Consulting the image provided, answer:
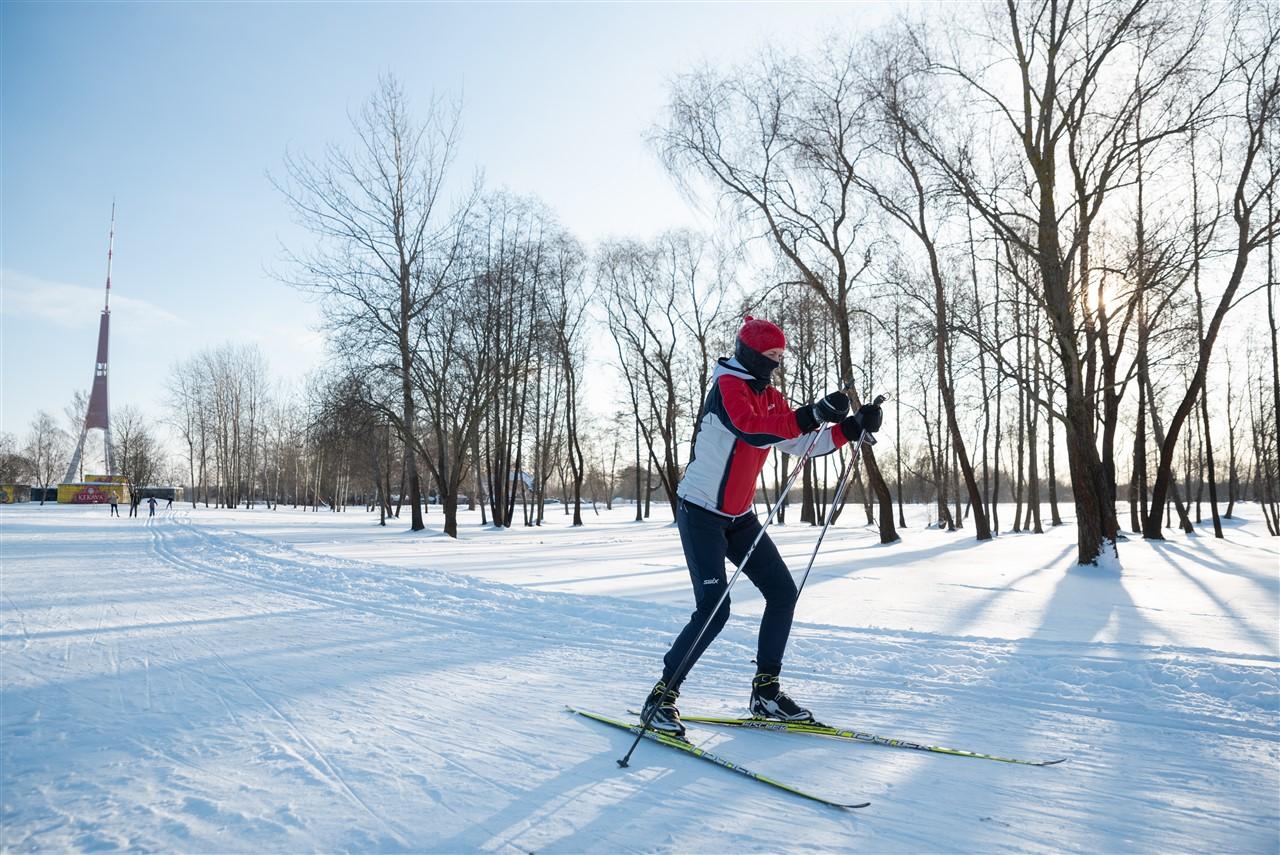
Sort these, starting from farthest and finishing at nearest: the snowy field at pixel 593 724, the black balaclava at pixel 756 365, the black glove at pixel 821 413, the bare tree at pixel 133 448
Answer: the bare tree at pixel 133 448, the black balaclava at pixel 756 365, the black glove at pixel 821 413, the snowy field at pixel 593 724

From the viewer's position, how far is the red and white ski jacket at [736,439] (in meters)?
3.45

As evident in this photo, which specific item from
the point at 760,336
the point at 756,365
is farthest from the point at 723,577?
the point at 760,336

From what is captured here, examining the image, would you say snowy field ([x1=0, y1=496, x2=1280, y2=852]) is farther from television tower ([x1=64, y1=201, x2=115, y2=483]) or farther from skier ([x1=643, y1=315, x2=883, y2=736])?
television tower ([x1=64, y1=201, x2=115, y2=483])

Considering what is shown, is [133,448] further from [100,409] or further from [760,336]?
[760,336]

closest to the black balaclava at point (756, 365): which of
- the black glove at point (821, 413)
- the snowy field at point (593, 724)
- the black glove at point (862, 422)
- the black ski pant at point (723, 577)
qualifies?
the black glove at point (821, 413)

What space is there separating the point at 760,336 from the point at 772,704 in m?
2.00

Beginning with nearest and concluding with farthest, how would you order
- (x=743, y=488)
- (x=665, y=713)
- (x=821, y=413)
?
1. (x=821, y=413)
2. (x=665, y=713)
3. (x=743, y=488)

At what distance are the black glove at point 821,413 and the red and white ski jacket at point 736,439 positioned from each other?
43 millimetres

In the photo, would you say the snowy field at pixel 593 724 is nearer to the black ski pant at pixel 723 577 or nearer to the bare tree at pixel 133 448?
the black ski pant at pixel 723 577

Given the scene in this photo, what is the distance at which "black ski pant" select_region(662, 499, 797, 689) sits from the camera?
369 centimetres

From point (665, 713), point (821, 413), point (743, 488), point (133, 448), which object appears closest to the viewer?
point (821, 413)

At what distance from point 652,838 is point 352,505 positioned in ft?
305

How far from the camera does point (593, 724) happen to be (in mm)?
3723

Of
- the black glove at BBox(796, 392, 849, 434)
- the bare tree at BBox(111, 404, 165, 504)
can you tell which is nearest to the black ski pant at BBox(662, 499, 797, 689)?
the black glove at BBox(796, 392, 849, 434)
